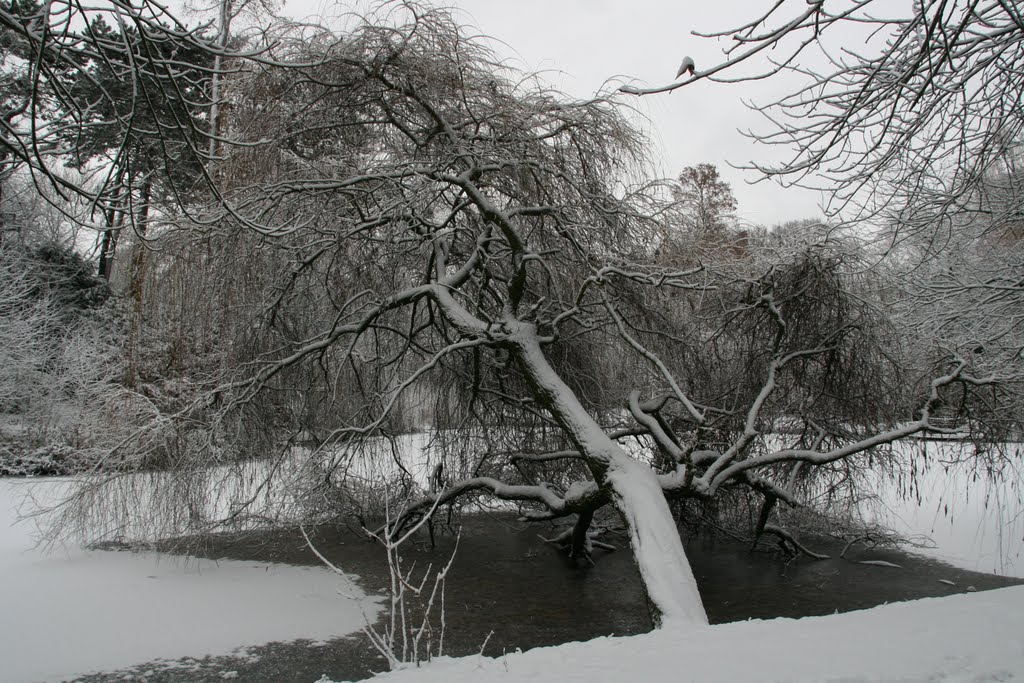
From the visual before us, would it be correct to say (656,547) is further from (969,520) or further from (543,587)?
(969,520)

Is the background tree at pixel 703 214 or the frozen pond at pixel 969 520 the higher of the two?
the background tree at pixel 703 214

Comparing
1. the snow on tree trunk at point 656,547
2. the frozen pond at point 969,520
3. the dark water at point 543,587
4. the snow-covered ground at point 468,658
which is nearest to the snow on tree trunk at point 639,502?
the snow on tree trunk at point 656,547

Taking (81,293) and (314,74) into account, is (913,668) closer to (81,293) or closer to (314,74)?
(314,74)

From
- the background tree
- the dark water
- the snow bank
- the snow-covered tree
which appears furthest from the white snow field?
the background tree

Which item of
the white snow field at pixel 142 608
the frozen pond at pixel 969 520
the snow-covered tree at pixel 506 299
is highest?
the snow-covered tree at pixel 506 299

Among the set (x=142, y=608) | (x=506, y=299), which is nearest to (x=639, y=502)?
(x=506, y=299)

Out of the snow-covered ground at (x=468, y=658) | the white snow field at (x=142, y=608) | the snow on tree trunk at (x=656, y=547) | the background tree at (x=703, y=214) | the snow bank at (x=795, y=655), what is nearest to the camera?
the snow bank at (x=795, y=655)

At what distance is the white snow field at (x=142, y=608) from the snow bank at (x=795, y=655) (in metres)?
1.79

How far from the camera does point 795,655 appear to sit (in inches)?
104

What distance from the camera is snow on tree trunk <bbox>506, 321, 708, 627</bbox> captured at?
4.13m

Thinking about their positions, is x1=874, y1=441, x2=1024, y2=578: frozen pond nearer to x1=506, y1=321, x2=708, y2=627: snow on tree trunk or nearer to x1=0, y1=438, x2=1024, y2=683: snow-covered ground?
x1=0, y1=438, x2=1024, y2=683: snow-covered ground

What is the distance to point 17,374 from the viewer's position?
1067cm

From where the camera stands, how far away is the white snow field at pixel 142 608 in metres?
4.43

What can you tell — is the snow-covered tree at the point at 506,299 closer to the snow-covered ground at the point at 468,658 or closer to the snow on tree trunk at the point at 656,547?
the snow on tree trunk at the point at 656,547
